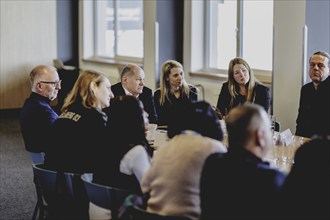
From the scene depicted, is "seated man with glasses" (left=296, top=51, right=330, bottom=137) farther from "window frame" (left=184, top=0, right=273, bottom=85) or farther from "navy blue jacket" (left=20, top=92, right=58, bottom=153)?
"window frame" (left=184, top=0, right=273, bottom=85)

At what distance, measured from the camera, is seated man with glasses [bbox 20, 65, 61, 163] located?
4.32 meters

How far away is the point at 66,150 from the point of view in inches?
148

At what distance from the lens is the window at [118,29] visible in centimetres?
1073

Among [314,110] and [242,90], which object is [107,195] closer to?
[314,110]

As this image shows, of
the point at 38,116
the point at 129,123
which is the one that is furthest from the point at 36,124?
the point at 129,123

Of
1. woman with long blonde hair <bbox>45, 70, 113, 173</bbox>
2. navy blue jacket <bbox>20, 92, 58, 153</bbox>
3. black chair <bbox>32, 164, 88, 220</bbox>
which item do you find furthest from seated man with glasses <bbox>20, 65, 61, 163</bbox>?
black chair <bbox>32, 164, 88, 220</bbox>

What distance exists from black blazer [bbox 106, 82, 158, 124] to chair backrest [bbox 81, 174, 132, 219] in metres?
→ 2.62

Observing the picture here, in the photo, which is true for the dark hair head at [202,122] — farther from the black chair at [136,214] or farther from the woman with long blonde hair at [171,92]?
the woman with long blonde hair at [171,92]

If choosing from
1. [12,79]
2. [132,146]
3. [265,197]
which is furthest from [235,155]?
[12,79]

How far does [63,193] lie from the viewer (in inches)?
145

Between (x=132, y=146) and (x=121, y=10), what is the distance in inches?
321

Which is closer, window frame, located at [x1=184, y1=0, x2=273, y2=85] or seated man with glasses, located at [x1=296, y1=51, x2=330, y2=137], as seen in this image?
seated man with glasses, located at [x1=296, y1=51, x2=330, y2=137]

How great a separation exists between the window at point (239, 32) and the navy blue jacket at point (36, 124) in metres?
3.85

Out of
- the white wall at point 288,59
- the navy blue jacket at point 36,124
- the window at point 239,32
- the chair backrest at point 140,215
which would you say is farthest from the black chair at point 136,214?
the window at point 239,32
